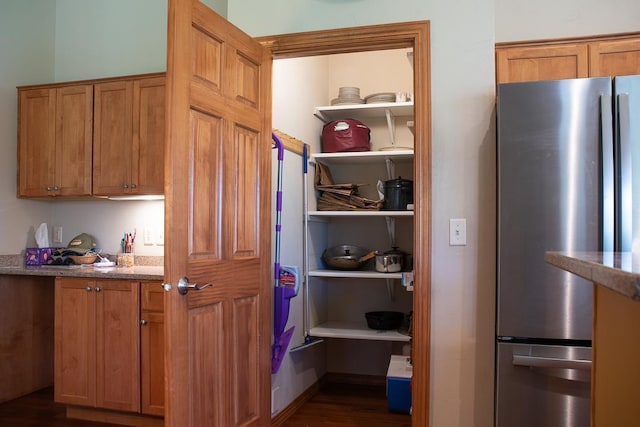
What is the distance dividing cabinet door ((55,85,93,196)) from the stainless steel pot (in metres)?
2.20

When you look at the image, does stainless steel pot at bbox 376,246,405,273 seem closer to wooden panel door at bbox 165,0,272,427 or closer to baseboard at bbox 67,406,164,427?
wooden panel door at bbox 165,0,272,427

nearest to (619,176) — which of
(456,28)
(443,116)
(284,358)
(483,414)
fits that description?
(443,116)

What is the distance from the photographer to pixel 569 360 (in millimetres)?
1913

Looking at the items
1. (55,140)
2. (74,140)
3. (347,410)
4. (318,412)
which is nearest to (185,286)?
(318,412)

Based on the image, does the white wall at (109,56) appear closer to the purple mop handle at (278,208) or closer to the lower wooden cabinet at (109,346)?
the lower wooden cabinet at (109,346)

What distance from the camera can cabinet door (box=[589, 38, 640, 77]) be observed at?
2.73 meters

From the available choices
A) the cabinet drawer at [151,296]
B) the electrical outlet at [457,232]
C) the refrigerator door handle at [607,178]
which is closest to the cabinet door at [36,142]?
the cabinet drawer at [151,296]

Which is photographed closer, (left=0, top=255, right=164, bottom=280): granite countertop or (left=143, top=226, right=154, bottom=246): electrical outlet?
(left=0, top=255, right=164, bottom=280): granite countertop

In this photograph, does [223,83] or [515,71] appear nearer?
[223,83]

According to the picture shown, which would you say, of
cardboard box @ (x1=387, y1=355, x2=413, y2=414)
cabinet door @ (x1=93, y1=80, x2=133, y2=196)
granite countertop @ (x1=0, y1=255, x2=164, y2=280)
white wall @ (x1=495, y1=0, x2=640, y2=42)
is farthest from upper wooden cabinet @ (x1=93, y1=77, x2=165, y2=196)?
white wall @ (x1=495, y1=0, x2=640, y2=42)

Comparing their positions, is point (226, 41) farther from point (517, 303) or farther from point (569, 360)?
point (569, 360)

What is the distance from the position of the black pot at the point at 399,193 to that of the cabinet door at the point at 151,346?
1.78 metres

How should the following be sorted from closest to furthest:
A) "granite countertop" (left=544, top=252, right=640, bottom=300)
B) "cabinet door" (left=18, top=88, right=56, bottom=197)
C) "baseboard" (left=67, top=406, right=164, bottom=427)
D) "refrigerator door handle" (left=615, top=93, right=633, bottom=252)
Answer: "granite countertop" (left=544, top=252, right=640, bottom=300)
"refrigerator door handle" (left=615, top=93, right=633, bottom=252)
"baseboard" (left=67, top=406, right=164, bottom=427)
"cabinet door" (left=18, top=88, right=56, bottom=197)

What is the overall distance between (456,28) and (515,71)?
60 centimetres
